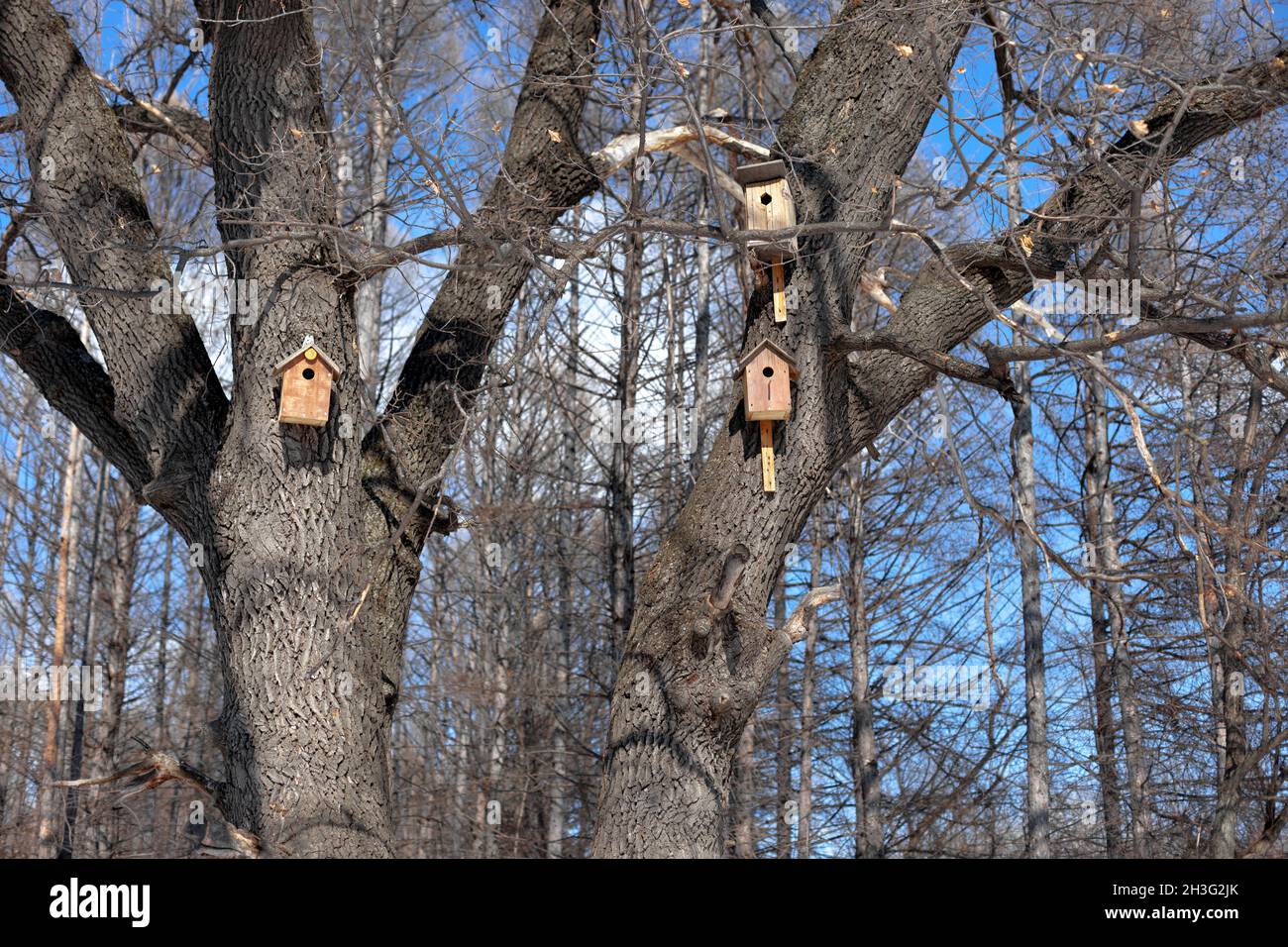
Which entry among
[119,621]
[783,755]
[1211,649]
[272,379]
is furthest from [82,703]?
[1211,649]

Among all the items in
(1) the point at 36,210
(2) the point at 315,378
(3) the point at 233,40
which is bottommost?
(2) the point at 315,378

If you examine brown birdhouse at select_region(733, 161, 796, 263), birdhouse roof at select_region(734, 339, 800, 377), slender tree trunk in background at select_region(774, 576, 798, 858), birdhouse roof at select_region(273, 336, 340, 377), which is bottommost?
slender tree trunk in background at select_region(774, 576, 798, 858)

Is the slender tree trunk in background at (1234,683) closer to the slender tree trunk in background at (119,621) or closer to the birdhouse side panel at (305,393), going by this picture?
the birdhouse side panel at (305,393)

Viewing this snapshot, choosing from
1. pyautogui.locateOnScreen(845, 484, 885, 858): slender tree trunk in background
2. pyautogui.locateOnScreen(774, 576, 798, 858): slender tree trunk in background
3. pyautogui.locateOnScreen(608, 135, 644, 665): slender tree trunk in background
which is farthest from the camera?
pyautogui.locateOnScreen(774, 576, 798, 858): slender tree trunk in background

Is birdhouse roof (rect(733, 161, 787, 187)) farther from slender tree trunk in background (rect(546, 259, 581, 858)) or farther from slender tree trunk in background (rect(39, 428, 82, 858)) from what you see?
slender tree trunk in background (rect(39, 428, 82, 858))

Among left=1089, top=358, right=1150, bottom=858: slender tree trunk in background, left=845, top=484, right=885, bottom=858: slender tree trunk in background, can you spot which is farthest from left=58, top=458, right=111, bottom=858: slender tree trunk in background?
left=1089, top=358, right=1150, bottom=858: slender tree trunk in background

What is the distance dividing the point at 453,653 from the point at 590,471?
305cm

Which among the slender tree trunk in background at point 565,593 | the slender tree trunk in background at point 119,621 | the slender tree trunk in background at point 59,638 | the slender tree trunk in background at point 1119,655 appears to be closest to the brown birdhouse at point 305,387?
the slender tree trunk in background at point 565,593

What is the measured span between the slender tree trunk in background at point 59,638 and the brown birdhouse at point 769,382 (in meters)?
9.88

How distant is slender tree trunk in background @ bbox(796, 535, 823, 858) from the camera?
1051cm

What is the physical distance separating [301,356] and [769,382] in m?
1.78
